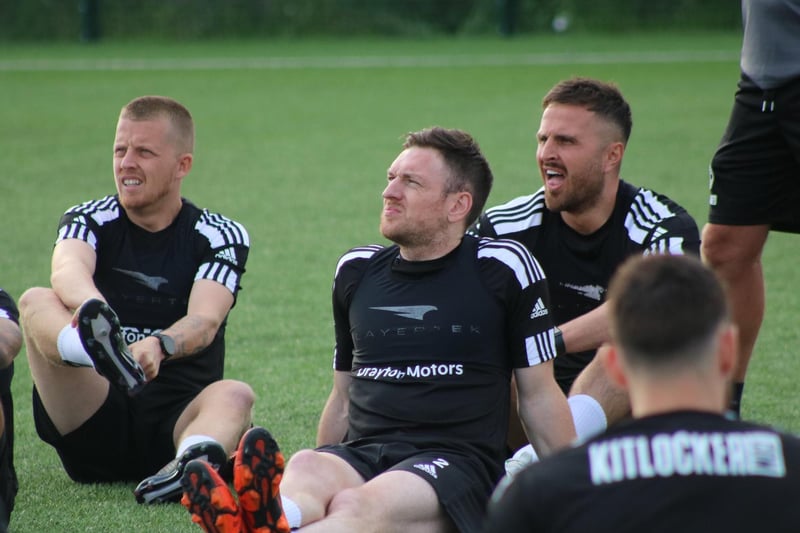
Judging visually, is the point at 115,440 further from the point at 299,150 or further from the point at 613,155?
the point at 299,150

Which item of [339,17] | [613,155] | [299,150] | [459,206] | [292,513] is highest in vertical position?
[339,17]

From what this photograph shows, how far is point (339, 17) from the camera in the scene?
28.0 meters

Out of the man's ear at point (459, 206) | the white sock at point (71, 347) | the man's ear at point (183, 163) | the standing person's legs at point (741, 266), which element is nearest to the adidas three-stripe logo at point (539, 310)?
the man's ear at point (459, 206)

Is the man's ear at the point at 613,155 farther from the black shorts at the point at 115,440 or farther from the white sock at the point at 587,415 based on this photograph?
the black shorts at the point at 115,440

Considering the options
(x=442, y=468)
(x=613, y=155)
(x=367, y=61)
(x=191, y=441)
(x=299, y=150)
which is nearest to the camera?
(x=442, y=468)

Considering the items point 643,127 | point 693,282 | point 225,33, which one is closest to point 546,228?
point 693,282

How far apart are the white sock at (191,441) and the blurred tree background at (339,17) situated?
23.6 meters

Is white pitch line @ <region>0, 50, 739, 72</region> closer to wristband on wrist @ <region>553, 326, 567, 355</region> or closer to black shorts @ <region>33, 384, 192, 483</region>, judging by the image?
wristband on wrist @ <region>553, 326, 567, 355</region>

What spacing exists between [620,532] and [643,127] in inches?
510

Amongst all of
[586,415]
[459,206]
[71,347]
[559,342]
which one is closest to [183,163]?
[71,347]

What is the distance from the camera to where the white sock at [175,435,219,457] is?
437 centimetres

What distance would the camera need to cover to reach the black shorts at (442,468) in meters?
3.70

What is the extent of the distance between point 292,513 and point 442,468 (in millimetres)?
A: 498

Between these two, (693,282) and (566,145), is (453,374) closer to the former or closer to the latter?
(566,145)
